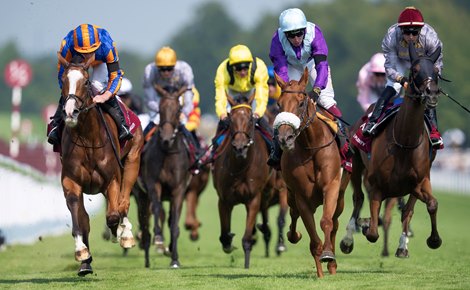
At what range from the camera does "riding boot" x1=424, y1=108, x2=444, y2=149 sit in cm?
1362

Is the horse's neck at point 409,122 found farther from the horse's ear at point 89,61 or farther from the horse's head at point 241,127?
the horse's ear at point 89,61

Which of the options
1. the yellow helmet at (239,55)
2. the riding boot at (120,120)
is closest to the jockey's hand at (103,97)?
the riding boot at (120,120)

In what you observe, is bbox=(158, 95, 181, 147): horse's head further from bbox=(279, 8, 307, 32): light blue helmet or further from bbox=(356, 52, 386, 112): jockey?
bbox=(279, 8, 307, 32): light blue helmet

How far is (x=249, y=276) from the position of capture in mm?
13625

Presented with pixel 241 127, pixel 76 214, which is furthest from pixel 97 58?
pixel 241 127

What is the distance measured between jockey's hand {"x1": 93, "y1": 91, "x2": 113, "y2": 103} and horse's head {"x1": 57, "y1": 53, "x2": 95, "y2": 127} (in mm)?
401

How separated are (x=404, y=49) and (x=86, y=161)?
156 inches

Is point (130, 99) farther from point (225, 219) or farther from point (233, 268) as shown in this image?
point (233, 268)

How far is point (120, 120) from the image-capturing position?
13875 mm

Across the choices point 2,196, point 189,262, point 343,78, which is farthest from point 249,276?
point 343,78

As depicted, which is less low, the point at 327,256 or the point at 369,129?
the point at 369,129

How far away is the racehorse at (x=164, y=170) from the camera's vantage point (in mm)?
17469

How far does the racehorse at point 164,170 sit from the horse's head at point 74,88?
4.68 m

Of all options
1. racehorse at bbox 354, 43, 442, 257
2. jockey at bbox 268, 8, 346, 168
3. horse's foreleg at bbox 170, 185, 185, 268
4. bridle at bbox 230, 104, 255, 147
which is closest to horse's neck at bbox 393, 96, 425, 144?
racehorse at bbox 354, 43, 442, 257
